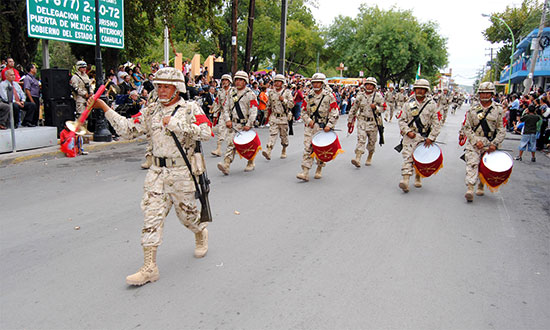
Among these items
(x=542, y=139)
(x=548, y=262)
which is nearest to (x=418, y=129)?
(x=548, y=262)

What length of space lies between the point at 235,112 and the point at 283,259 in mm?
5140

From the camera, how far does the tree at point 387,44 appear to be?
53.5 m

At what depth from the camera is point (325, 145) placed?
329 inches

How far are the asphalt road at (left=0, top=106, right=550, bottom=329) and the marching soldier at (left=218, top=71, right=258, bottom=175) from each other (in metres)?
0.93

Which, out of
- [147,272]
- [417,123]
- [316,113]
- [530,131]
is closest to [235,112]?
[316,113]

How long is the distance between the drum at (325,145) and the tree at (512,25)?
1887 inches

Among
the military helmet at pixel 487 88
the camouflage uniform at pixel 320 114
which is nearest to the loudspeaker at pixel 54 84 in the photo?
the camouflage uniform at pixel 320 114

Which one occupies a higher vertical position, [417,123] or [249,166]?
[417,123]

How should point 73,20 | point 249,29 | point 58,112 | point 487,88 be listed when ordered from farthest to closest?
point 249,29 < point 73,20 < point 58,112 < point 487,88

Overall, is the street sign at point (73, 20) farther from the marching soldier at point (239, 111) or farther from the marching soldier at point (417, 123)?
the marching soldier at point (417, 123)

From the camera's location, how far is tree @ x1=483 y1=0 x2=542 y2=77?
166 feet

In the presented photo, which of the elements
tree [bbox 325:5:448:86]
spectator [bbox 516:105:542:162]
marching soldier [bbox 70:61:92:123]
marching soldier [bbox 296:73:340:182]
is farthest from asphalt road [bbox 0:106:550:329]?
tree [bbox 325:5:448:86]

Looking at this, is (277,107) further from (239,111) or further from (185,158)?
(185,158)

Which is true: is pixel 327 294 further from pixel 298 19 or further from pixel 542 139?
pixel 298 19
